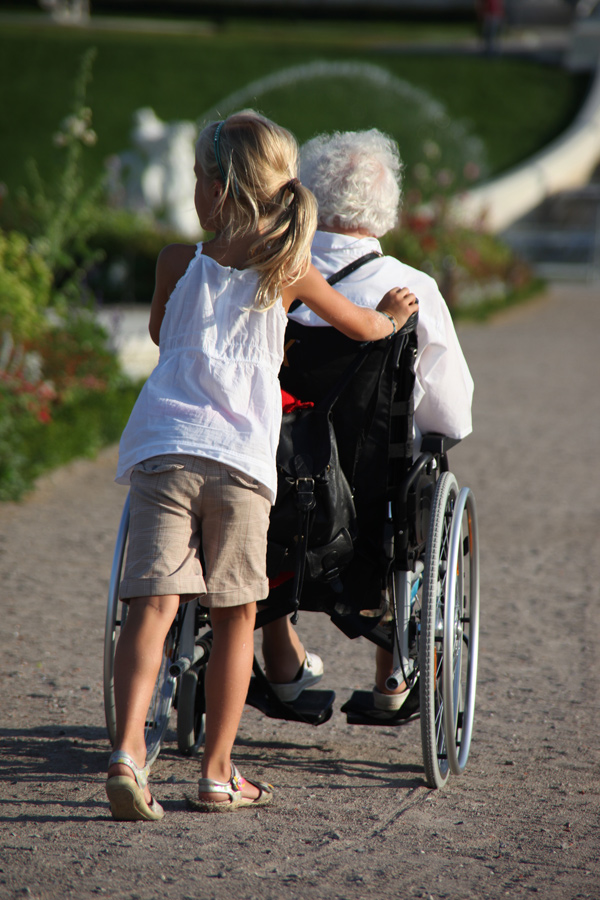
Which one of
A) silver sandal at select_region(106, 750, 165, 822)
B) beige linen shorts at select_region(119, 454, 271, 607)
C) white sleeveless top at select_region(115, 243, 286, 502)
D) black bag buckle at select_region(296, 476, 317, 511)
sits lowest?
silver sandal at select_region(106, 750, 165, 822)

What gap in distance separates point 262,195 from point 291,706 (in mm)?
1503

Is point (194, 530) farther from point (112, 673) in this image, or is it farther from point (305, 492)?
point (112, 673)

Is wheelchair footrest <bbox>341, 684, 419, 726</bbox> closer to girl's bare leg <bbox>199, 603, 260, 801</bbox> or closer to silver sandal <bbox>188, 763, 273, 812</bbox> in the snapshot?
silver sandal <bbox>188, 763, 273, 812</bbox>

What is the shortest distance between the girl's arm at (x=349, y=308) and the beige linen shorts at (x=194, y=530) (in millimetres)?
455

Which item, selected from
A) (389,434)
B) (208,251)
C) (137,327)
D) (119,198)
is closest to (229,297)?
(208,251)

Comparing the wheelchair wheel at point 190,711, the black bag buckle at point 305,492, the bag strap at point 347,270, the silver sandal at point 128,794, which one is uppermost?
the bag strap at point 347,270

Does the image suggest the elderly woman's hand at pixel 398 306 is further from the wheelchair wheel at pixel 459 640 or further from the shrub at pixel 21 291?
the shrub at pixel 21 291

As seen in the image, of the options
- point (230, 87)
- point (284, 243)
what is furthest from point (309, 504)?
point (230, 87)

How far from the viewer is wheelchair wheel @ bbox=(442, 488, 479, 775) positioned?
108 inches

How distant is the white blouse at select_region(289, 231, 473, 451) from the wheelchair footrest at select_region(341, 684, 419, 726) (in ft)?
2.58

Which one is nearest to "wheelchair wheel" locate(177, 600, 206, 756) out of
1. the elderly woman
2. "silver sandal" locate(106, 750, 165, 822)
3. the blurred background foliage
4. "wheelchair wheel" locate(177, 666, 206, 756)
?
"wheelchair wheel" locate(177, 666, 206, 756)

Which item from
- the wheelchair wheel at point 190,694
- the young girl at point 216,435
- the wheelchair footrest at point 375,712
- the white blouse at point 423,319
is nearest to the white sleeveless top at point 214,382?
the young girl at point 216,435

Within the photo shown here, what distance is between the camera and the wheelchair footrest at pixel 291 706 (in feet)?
10.3

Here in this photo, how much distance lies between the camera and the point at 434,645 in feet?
8.92
